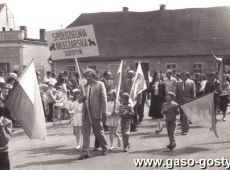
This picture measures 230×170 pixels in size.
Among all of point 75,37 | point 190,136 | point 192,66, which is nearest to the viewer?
point 75,37

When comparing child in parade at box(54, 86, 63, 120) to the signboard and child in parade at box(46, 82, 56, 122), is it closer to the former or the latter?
child in parade at box(46, 82, 56, 122)

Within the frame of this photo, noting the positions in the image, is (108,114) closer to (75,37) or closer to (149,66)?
(75,37)

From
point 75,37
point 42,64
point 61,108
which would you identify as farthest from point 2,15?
point 75,37

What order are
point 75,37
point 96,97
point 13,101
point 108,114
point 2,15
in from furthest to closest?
point 2,15 → point 75,37 → point 108,114 → point 96,97 → point 13,101

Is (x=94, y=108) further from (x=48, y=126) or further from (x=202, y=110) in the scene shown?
(x=48, y=126)

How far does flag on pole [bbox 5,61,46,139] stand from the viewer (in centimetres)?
925

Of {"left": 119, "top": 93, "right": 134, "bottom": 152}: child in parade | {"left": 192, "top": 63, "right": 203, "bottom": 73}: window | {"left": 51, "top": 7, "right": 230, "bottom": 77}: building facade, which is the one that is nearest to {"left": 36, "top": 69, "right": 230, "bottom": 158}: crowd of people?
{"left": 119, "top": 93, "right": 134, "bottom": 152}: child in parade

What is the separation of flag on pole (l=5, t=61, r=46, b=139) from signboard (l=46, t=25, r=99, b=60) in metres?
3.57

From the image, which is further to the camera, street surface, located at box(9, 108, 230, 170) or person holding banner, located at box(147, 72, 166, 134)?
person holding banner, located at box(147, 72, 166, 134)

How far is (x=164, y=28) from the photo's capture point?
43594mm

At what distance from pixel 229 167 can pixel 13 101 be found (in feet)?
14.0

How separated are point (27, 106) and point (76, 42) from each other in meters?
4.18

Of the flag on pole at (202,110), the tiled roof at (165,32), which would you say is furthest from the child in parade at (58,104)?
the tiled roof at (165,32)

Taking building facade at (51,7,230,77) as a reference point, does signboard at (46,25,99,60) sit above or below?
below
